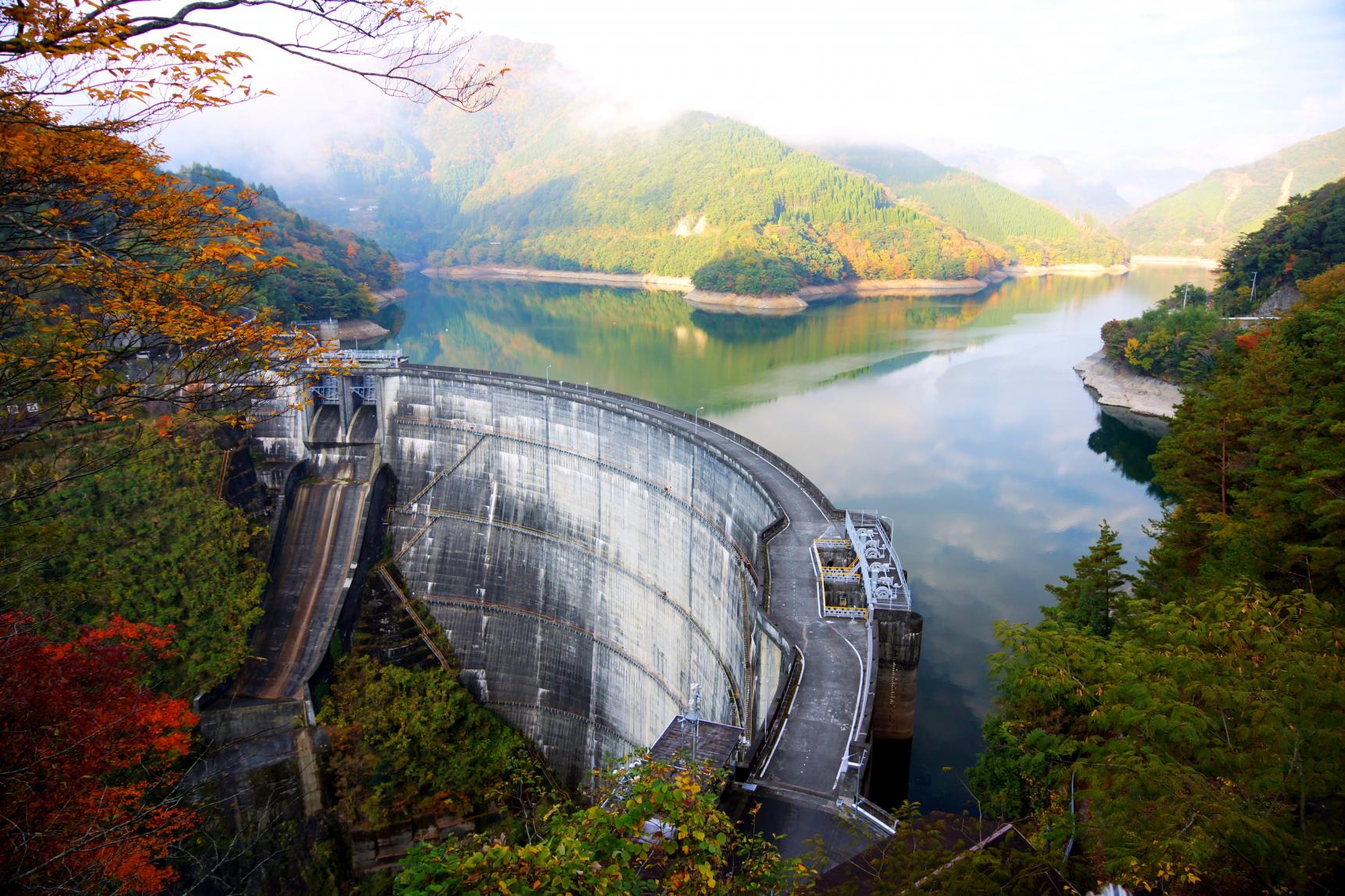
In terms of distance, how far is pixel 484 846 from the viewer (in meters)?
4.74

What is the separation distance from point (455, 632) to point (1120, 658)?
22.4 m

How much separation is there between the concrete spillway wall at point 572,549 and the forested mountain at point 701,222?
65714 mm

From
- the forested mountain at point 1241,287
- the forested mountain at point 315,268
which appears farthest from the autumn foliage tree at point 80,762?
the forested mountain at point 1241,287

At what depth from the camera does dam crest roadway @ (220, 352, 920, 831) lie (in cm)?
1598

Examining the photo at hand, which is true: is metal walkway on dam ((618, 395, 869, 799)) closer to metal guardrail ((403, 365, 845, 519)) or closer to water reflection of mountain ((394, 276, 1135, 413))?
metal guardrail ((403, 365, 845, 519))

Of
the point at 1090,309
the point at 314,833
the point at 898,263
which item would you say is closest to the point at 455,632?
the point at 314,833

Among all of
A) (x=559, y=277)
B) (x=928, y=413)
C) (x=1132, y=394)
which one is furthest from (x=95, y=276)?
(x=559, y=277)

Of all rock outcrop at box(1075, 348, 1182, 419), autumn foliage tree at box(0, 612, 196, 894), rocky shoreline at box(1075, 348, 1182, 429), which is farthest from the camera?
rock outcrop at box(1075, 348, 1182, 419)

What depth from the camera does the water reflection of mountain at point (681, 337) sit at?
178ft

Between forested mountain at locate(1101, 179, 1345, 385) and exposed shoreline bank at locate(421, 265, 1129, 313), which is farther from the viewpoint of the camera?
exposed shoreline bank at locate(421, 265, 1129, 313)

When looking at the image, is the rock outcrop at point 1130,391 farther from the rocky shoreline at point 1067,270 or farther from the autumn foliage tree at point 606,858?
the rocky shoreline at point 1067,270

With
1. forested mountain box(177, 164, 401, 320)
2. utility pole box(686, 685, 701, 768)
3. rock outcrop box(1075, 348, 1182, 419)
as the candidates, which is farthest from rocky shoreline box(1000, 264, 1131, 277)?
utility pole box(686, 685, 701, 768)

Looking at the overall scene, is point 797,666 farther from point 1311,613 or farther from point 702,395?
point 702,395

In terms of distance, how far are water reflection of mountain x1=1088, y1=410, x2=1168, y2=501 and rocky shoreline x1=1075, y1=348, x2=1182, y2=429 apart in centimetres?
144
